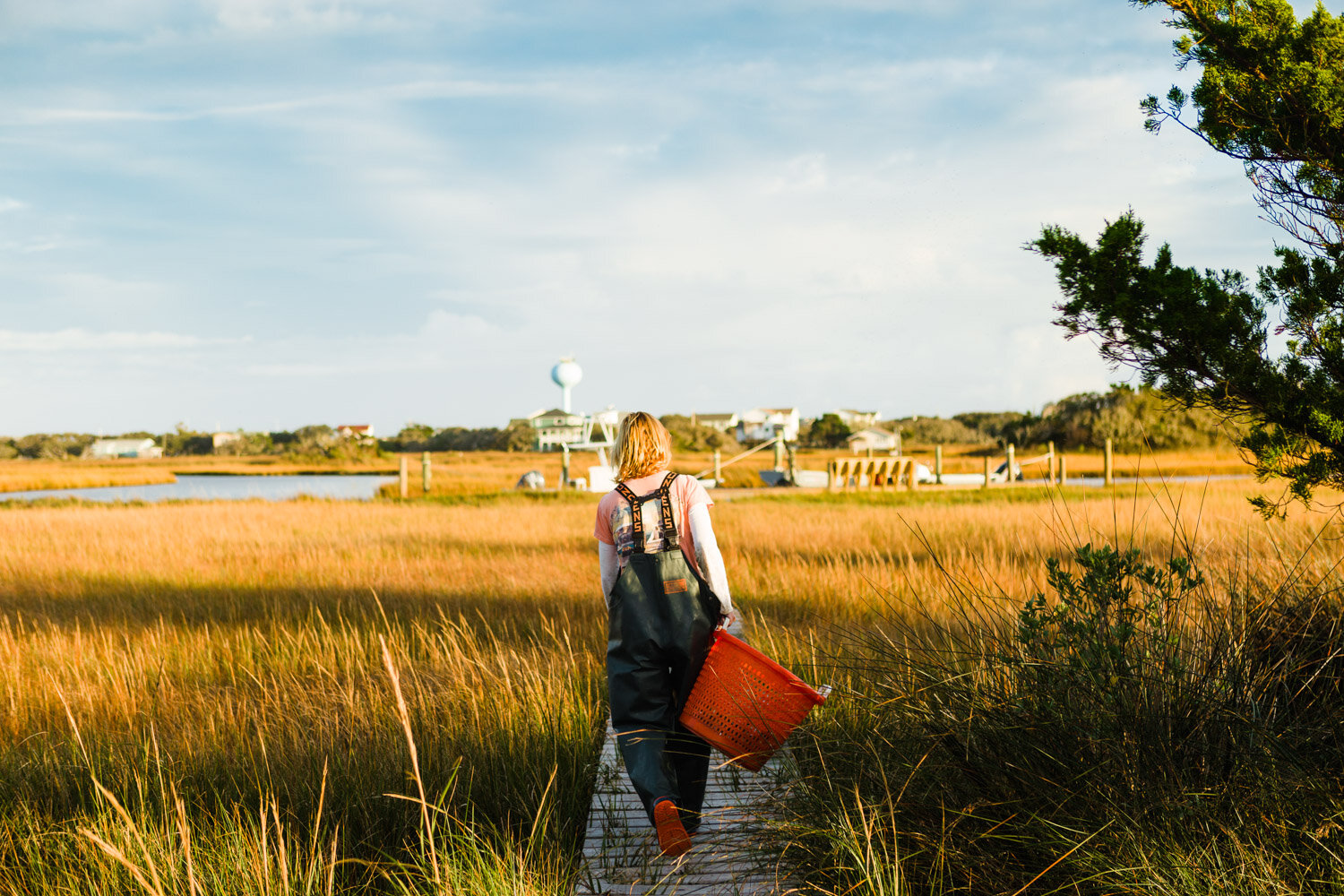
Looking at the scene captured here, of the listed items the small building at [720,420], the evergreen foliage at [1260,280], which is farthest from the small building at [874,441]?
the evergreen foliage at [1260,280]

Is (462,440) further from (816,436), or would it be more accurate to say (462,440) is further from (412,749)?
(412,749)

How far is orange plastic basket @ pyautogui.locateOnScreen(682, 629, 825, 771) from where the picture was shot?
2936 mm

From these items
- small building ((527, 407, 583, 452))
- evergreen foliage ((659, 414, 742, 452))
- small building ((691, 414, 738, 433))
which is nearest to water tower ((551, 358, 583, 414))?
small building ((527, 407, 583, 452))

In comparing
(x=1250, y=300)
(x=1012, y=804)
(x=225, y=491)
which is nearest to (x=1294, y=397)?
(x=1250, y=300)

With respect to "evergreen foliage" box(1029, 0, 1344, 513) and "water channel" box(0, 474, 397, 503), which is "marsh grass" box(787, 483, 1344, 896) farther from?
"water channel" box(0, 474, 397, 503)

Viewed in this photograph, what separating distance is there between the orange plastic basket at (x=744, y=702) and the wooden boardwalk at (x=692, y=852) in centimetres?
20

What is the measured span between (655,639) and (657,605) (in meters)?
0.12

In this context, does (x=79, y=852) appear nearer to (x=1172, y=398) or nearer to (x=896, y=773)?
(x=896, y=773)

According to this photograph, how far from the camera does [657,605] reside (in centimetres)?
318

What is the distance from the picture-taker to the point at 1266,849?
7.75 ft

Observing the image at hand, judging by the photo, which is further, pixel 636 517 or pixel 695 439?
pixel 695 439

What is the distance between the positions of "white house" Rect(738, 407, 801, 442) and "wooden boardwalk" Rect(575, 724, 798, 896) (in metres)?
89.2

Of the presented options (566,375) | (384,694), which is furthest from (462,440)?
(384,694)

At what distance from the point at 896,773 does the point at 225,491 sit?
1421 inches
